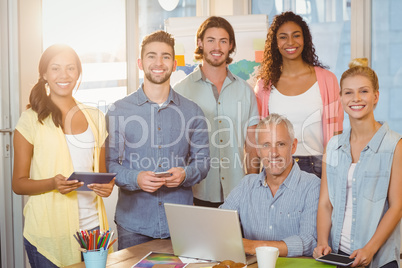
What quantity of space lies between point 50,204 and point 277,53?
1.63m

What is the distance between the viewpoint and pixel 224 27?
2980 millimetres

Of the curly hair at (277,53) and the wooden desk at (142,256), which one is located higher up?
the curly hair at (277,53)

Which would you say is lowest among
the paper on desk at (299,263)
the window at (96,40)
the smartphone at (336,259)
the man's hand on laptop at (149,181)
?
the paper on desk at (299,263)

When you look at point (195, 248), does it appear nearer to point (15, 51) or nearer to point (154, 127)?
point (154, 127)

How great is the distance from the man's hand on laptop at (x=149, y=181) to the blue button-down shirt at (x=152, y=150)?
0.11m

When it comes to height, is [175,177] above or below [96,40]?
below

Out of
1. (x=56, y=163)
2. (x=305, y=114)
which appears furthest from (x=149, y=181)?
(x=305, y=114)

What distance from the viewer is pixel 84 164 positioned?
7.77ft

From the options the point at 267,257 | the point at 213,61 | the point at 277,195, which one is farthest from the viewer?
the point at 213,61

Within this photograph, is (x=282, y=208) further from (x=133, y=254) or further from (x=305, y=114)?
(x=305, y=114)

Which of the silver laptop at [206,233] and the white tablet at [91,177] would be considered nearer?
the silver laptop at [206,233]

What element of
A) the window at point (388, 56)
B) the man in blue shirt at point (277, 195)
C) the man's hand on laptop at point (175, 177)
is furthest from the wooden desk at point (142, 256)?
the window at point (388, 56)

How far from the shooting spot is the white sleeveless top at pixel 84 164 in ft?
7.64

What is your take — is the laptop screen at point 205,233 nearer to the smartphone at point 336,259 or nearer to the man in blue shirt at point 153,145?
the smartphone at point 336,259
